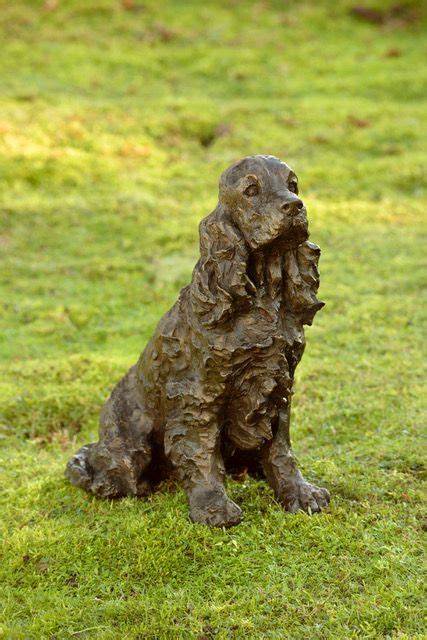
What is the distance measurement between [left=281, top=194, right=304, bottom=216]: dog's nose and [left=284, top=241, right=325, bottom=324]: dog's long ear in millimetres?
331

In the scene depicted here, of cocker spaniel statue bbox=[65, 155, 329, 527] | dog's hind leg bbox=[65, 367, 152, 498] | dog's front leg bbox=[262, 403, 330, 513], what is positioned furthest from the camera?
dog's hind leg bbox=[65, 367, 152, 498]

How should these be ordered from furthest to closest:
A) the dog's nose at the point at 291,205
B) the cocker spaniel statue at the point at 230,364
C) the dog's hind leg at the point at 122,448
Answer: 1. the dog's hind leg at the point at 122,448
2. the cocker spaniel statue at the point at 230,364
3. the dog's nose at the point at 291,205

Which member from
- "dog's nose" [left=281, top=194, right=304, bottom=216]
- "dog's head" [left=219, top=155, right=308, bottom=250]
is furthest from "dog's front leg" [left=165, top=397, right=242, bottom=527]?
"dog's nose" [left=281, top=194, right=304, bottom=216]

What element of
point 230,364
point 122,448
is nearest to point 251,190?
point 230,364

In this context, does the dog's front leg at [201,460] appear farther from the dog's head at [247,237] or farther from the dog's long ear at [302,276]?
the dog's long ear at [302,276]

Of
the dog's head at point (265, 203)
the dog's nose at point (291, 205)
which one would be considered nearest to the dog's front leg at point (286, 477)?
the dog's head at point (265, 203)

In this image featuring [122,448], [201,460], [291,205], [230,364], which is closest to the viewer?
[291,205]

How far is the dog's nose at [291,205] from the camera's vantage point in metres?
4.32

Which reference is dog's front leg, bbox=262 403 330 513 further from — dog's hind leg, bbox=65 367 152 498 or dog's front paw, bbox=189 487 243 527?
dog's hind leg, bbox=65 367 152 498

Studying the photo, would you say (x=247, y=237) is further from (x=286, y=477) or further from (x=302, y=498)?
(x=302, y=498)

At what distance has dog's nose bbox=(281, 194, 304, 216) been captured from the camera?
4.32 metres

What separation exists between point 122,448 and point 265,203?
2.05 m

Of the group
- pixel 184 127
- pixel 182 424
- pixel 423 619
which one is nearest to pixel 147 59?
pixel 184 127

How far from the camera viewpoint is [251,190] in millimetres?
4402
